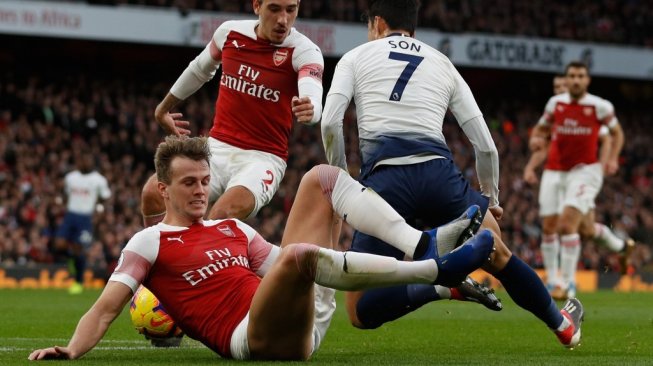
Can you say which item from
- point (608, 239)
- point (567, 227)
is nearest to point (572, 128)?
point (567, 227)

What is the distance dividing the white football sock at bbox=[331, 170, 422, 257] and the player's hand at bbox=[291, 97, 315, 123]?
0.35 metres

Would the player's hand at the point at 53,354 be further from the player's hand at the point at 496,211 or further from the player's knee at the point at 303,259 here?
the player's hand at the point at 496,211

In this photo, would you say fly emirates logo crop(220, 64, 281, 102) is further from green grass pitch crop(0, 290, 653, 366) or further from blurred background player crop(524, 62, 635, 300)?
blurred background player crop(524, 62, 635, 300)

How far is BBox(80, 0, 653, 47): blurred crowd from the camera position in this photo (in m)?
28.9

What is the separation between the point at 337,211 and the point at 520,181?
23.3 m

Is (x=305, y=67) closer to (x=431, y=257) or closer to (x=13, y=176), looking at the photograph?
(x=431, y=257)

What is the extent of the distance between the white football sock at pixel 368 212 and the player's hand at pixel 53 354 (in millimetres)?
1677

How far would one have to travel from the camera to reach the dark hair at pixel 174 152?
582cm

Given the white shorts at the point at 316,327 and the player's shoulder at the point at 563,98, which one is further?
the player's shoulder at the point at 563,98

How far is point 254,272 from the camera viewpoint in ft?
20.3

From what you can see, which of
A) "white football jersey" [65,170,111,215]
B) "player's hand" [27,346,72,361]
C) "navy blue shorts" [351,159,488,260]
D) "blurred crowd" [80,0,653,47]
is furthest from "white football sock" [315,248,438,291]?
"blurred crowd" [80,0,653,47]

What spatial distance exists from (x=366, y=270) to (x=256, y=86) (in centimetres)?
350

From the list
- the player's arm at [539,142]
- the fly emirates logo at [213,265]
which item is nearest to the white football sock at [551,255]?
the player's arm at [539,142]

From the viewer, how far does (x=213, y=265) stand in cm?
585
